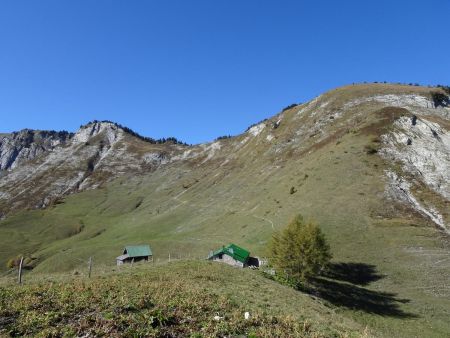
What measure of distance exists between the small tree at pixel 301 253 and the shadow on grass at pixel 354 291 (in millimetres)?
2657

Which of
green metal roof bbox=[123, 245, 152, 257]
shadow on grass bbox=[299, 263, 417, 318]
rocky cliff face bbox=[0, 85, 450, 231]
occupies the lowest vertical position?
shadow on grass bbox=[299, 263, 417, 318]

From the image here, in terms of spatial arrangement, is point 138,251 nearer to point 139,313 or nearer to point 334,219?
point 334,219

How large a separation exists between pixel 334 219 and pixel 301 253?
23663 millimetres

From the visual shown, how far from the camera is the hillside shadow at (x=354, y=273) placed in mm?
66500

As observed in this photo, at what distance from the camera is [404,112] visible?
135375mm

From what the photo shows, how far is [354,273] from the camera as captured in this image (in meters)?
68.5

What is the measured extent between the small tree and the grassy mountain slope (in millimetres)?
3583

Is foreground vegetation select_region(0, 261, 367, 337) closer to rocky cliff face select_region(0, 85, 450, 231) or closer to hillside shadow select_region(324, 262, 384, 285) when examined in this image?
hillside shadow select_region(324, 262, 384, 285)

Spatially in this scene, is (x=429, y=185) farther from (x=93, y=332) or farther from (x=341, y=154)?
(x=93, y=332)

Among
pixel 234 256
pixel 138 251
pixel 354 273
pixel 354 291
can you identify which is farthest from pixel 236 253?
pixel 138 251

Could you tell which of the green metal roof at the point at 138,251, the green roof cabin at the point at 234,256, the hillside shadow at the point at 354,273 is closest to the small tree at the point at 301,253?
the hillside shadow at the point at 354,273

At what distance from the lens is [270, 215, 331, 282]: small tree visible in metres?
63.0

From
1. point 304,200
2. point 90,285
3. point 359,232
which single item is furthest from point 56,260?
point 90,285

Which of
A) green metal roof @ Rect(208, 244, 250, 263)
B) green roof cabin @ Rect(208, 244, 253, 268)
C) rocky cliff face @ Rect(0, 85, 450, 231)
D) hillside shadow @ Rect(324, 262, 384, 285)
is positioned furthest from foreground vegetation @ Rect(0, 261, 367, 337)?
rocky cliff face @ Rect(0, 85, 450, 231)
